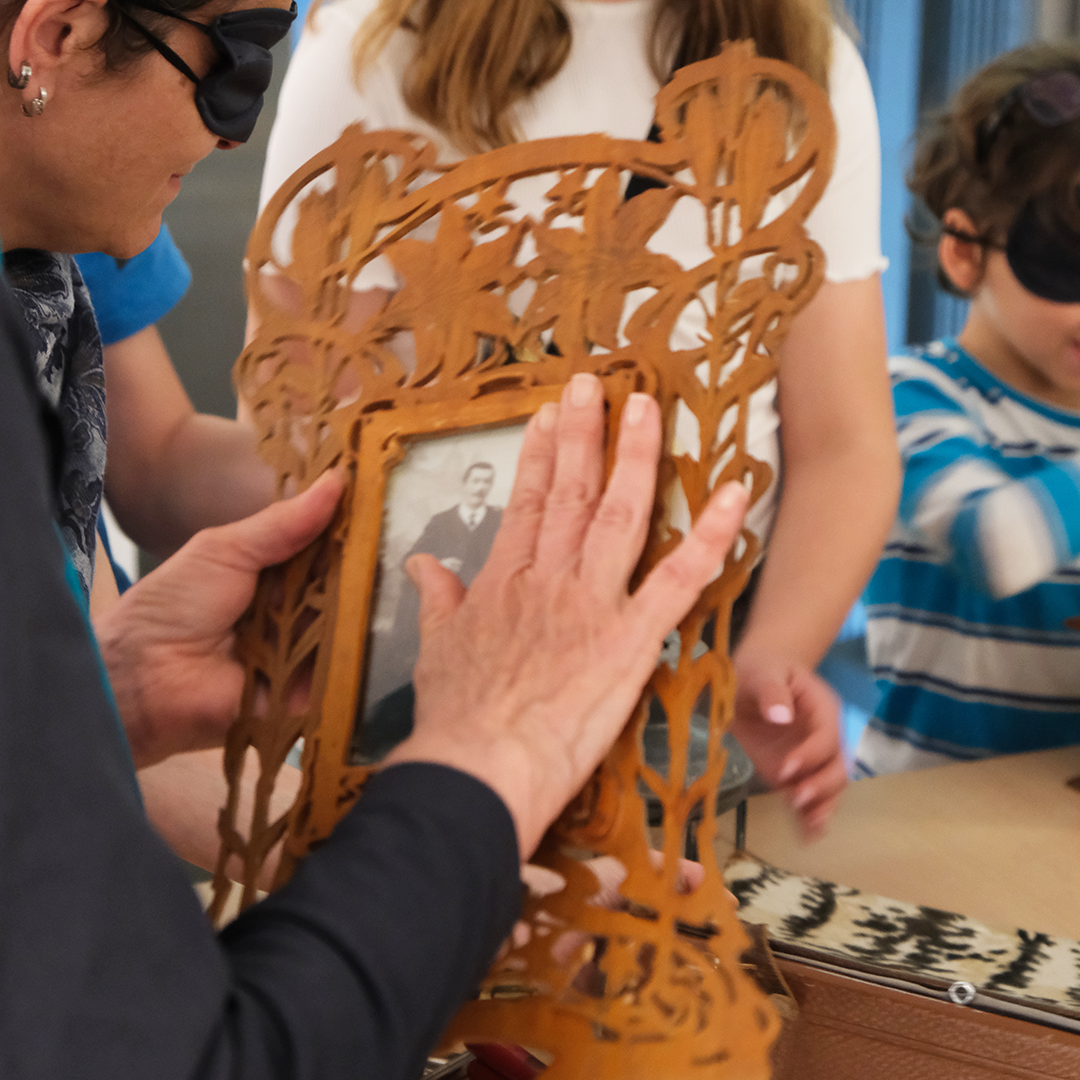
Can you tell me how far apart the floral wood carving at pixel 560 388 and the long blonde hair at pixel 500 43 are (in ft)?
1.03

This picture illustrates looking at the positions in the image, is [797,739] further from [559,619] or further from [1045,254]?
[1045,254]

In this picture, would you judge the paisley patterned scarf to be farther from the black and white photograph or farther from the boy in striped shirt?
the boy in striped shirt

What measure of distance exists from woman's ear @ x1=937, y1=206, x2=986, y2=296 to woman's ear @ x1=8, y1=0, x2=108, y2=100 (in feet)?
3.44

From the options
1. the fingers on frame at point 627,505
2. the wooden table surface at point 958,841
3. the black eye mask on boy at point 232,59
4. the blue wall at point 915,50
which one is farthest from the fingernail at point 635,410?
the blue wall at point 915,50

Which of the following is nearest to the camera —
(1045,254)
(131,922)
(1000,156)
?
(131,922)

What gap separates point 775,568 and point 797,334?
199mm

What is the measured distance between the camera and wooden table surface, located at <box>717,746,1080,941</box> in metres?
0.76

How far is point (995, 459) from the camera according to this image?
4.18ft

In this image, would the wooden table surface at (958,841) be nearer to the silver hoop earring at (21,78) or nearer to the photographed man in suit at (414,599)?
the photographed man in suit at (414,599)

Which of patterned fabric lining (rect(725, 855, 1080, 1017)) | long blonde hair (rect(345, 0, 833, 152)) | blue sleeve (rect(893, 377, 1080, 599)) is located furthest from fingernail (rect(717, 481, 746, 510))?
blue sleeve (rect(893, 377, 1080, 599))

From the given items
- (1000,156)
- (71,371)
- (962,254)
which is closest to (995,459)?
(962,254)

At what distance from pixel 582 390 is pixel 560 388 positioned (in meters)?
0.02

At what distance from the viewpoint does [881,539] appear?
33.1 inches

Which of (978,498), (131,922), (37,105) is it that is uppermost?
(37,105)
